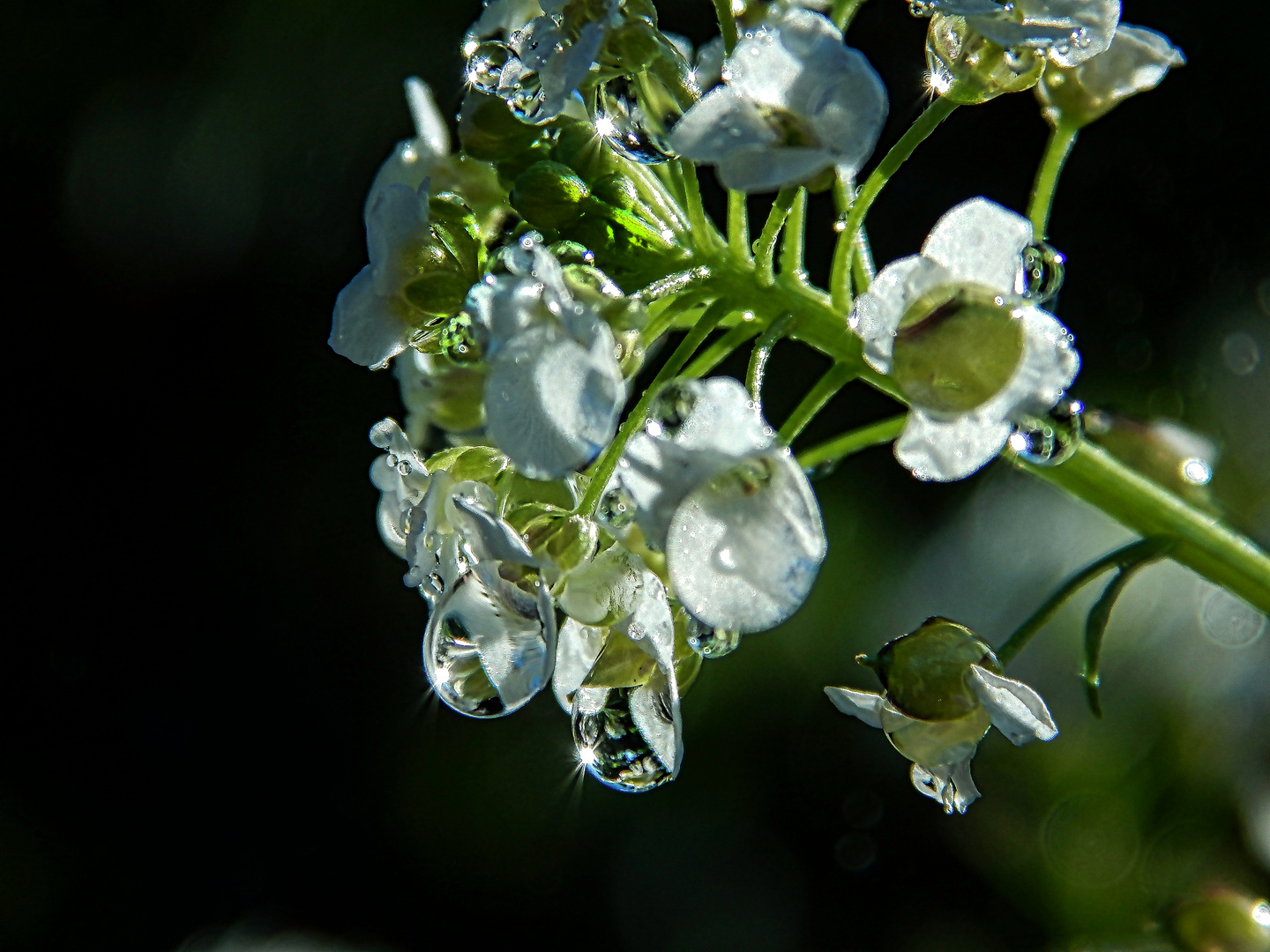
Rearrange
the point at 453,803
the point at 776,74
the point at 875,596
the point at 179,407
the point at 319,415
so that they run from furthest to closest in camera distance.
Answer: the point at 179,407 < the point at 319,415 < the point at 453,803 < the point at 875,596 < the point at 776,74

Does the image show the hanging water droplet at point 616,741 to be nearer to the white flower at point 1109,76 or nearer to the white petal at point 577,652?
the white petal at point 577,652

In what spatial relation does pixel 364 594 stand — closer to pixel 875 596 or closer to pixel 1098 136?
pixel 875 596

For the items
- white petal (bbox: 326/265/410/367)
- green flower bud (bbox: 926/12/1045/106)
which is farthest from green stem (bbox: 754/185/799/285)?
white petal (bbox: 326/265/410/367)

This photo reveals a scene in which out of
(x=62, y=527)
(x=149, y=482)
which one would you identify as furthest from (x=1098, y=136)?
(x=62, y=527)

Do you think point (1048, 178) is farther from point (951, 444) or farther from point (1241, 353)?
point (1241, 353)

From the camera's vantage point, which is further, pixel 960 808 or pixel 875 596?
pixel 875 596

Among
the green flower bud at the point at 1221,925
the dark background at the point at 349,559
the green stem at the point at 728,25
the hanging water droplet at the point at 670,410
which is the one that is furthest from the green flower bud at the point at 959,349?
the dark background at the point at 349,559
